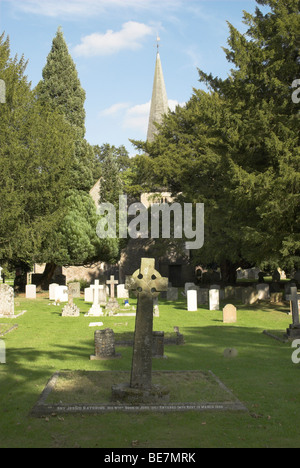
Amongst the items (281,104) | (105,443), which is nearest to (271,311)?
(281,104)

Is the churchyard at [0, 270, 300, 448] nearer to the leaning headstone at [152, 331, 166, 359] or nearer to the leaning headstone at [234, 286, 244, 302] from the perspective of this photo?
the leaning headstone at [152, 331, 166, 359]

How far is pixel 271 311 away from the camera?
2461cm

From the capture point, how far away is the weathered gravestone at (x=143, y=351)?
8539 millimetres

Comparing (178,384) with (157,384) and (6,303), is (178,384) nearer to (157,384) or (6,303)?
(157,384)

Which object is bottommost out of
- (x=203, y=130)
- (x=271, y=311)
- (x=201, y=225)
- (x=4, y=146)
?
(x=271, y=311)

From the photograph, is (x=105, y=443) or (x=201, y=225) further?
(x=201, y=225)

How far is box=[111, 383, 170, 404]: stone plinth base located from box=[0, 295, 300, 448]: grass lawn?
0.47 meters

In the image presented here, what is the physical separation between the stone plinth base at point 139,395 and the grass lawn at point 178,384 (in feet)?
1.55

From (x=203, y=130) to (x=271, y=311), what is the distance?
1751 cm

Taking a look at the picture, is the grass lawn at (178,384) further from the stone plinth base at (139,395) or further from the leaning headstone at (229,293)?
the leaning headstone at (229,293)

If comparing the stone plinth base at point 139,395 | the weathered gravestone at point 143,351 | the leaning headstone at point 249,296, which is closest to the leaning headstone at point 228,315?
the leaning headstone at point 249,296

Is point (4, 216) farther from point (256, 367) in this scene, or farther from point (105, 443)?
point (105, 443)

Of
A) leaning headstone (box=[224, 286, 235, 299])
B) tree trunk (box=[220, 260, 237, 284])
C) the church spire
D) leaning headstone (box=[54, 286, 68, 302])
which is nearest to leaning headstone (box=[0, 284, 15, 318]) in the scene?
leaning headstone (box=[54, 286, 68, 302])
